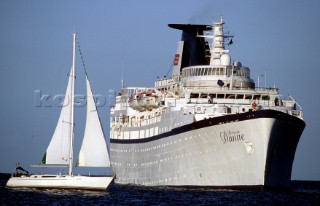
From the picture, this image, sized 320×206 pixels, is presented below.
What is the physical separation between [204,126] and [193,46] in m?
22.0

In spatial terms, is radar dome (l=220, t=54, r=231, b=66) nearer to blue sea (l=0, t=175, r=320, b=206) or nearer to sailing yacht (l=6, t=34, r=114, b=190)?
blue sea (l=0, t=175, r=320, b=206)

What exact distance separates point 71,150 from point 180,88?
607 inches

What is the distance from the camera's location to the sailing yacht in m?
63.2

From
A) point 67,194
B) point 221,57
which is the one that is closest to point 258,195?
point 67,194

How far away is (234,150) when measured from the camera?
62750 mm

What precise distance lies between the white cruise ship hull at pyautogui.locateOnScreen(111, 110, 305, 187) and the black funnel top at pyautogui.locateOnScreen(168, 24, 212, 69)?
14573 mm

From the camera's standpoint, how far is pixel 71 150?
212ft

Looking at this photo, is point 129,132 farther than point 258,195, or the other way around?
point 129,132

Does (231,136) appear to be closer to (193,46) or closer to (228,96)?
(228,96)

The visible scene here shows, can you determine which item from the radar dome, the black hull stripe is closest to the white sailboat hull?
the black hull stripe

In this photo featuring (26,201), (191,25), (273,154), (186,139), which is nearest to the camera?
(26,201)

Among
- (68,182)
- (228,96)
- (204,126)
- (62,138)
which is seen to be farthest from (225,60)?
(68,182)

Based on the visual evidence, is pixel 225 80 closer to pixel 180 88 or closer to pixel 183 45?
pixel 180 88

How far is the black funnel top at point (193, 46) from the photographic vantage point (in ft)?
278
